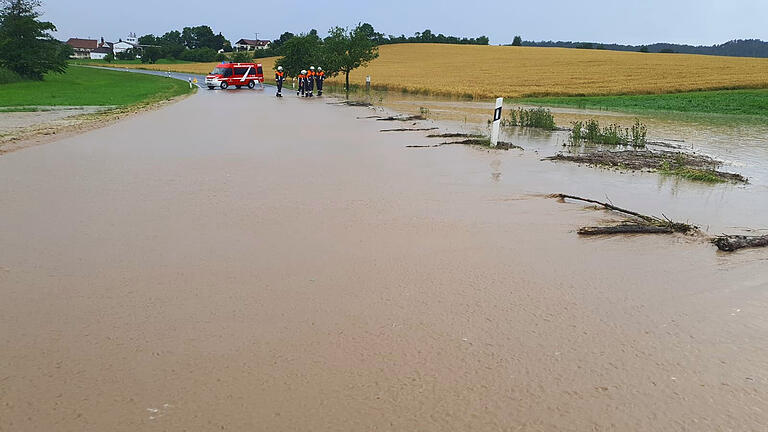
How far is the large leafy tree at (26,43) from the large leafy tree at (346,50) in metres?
25.5

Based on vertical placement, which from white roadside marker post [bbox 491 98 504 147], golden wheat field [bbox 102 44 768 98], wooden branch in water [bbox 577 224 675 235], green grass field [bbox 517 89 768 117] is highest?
golden wheat field [bbox 102 44 768 98]

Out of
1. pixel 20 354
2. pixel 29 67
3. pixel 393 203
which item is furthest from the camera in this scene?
pixel 29 67

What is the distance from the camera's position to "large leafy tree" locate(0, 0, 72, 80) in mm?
Result: 46469

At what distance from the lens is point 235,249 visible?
5086 millimetres

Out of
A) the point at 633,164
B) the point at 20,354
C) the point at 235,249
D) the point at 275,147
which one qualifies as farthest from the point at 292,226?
the point at 633,164

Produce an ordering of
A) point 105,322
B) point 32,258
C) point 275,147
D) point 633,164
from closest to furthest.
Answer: point 105,322, point 32,258, point 633,164, point 275,147

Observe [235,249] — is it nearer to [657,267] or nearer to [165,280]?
[165,280]

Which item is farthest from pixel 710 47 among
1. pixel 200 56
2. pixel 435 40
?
pixel 200 56

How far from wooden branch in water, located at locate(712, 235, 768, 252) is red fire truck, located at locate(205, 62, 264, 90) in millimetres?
40871

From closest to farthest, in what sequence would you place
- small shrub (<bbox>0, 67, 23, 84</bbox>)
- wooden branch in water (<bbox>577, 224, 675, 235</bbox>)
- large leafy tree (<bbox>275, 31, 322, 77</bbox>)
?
wooden branch in water (<bbox>577, 224, 675, 235</bbox>) → small shrub (<bbox>0, 67, 23, 84</bbox>) → large leafy tree (<bbox>275, 31, 322, 77</bbox>)

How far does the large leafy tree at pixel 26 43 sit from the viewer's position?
46469mm

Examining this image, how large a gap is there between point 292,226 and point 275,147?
6.18 m

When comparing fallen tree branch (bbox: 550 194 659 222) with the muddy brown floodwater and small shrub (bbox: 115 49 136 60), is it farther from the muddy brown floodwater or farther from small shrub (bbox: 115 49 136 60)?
small shrub (bbox: 115 49 136 60)

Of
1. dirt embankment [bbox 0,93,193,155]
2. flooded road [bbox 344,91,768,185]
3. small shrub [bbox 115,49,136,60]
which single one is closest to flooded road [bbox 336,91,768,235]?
flooded road [bbox 344,91,768,185]
